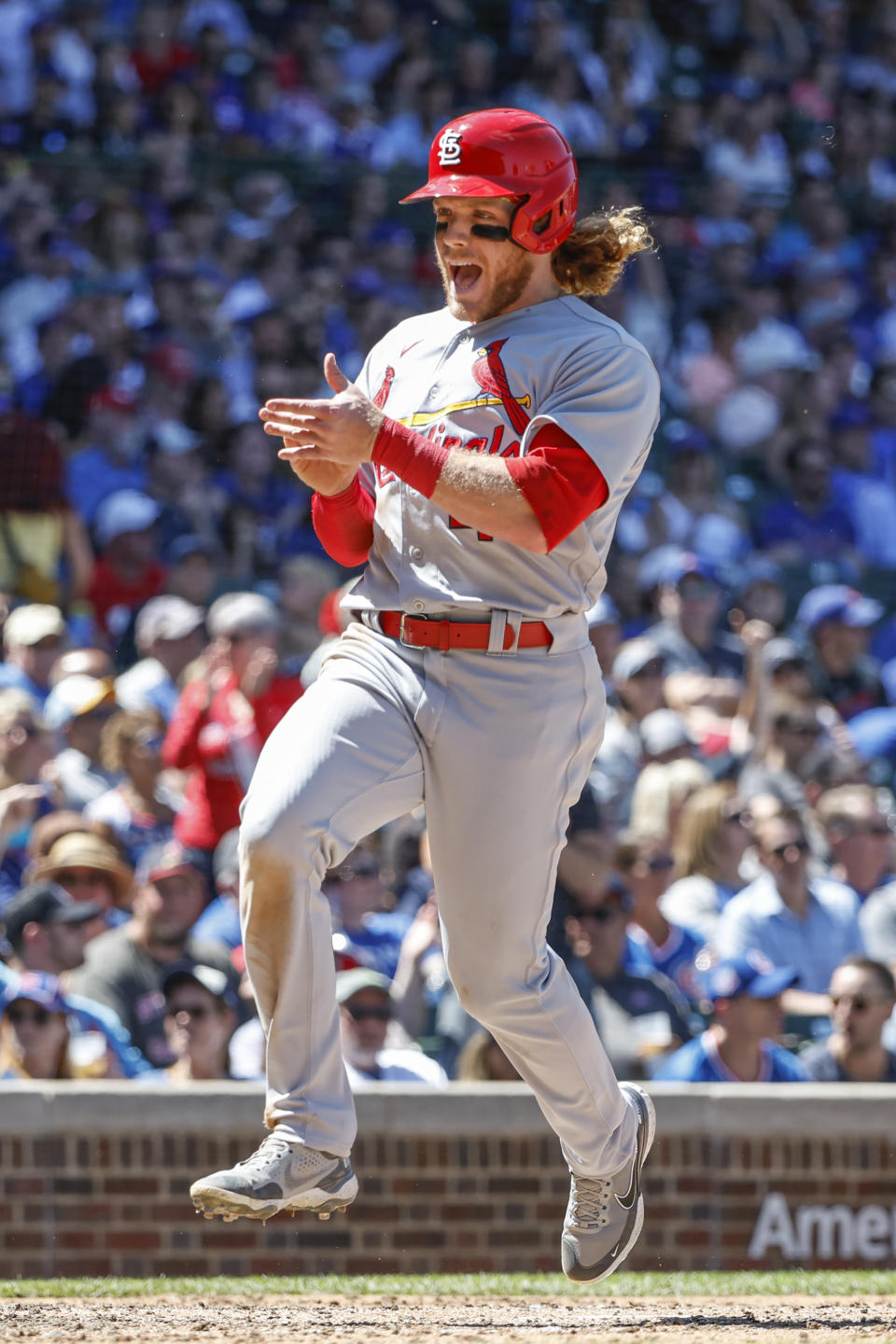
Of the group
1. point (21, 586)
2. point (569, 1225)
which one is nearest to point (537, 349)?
point (569, 1225)

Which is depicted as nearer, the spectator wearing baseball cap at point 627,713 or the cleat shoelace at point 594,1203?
the cleat shoelace at point 594,1203

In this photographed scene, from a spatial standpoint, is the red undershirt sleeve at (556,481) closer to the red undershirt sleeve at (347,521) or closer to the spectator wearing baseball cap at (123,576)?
the red undershirt sleeve at (347,521)

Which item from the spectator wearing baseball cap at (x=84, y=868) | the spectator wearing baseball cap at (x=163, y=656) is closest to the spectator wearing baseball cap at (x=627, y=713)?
the spectator wearing baseball cap at (x=163, y=656)

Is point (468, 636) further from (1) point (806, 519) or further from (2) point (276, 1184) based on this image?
(1) point (806, 519)

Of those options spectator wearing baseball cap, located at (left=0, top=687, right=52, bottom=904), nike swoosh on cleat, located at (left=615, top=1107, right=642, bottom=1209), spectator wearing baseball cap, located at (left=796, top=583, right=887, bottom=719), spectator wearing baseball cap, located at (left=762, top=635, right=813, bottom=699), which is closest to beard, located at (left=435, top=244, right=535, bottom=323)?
nike swoosh on cleat, located at (left=615, top=1107, right=642, bottom=1209)

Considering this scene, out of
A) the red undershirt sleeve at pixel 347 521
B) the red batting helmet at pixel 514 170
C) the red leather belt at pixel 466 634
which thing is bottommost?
the red leather belt at pixel 466 634

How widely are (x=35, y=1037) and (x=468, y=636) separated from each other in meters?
2.99

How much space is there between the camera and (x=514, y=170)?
3.98 metres

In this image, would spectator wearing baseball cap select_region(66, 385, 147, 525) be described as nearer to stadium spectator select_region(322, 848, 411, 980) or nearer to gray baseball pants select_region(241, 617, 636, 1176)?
stadium spectator select_region(322, 848, 411, 980)

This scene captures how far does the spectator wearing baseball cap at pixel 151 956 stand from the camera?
6695 mm

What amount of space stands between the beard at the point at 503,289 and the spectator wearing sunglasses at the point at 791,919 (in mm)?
3952

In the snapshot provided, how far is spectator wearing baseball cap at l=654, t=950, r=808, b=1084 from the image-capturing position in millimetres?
6715

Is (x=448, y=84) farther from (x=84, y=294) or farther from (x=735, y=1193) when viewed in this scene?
(x=735, y=1193)

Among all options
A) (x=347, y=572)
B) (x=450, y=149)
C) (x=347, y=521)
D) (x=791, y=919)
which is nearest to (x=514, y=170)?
(x=450, y=149)
